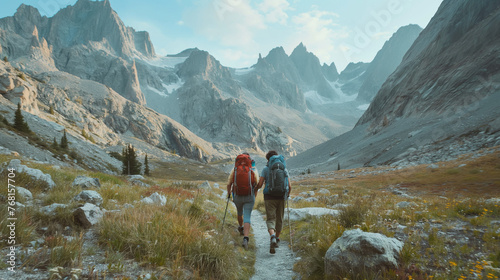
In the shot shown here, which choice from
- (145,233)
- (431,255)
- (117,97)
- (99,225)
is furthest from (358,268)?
(117,97)

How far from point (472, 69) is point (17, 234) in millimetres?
107182

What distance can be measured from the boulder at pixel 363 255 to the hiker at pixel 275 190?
295 centimetres

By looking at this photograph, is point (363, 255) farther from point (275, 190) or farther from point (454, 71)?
point (454, 71)

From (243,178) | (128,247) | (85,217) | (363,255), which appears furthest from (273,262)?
Answer: (85,217)

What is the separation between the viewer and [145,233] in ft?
15.2

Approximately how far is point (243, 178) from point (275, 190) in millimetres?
1090

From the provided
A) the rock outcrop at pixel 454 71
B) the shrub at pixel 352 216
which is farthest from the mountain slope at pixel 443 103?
the shrub at pixel 352 216

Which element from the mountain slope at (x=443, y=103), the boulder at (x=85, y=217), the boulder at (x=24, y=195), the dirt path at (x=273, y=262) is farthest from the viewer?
the mountain slope at (x=443, y=103)

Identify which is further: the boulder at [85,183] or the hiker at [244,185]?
the boulder at [85,183]

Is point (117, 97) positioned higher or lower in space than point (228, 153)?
higher

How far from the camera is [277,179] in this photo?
727cm

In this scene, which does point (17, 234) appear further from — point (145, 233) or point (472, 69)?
point (472, 69)

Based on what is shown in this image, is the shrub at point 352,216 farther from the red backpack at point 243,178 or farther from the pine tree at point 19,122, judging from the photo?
the pine tree at point 19,122

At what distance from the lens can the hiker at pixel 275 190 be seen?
23.8ft
